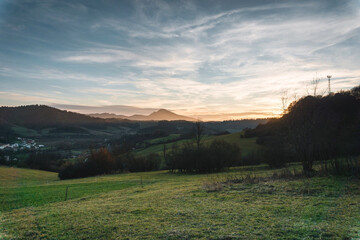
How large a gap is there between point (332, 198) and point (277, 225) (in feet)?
17.7

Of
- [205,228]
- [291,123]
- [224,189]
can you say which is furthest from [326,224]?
[291,123]

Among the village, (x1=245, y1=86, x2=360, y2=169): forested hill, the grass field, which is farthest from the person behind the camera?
Answer: the village

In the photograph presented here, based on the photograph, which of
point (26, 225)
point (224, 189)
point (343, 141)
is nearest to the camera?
point (26, 225)

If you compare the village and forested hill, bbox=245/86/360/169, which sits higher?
forested hill, bbox=245/86/360/169

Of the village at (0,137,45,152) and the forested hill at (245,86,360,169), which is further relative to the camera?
the village at (0,137,45,152)

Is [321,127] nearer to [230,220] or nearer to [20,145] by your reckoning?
[230,220]

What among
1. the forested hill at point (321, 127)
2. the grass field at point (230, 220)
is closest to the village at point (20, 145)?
the forested hill at point (321, 127)

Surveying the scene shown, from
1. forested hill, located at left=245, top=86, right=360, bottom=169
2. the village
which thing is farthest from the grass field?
the village

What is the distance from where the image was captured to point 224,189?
16297 mm

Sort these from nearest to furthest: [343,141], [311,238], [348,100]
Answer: [311,238]
[343,141]
[348,100]

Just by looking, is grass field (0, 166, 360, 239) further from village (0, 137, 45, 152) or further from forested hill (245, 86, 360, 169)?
village (0, 137, 45, 152)

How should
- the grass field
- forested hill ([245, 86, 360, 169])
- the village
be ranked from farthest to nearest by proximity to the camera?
the village
forested hill ([245, 86, 360, 169])
the grass field

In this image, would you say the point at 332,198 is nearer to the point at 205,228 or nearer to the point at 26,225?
the point at 205,228

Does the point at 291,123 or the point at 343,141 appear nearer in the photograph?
the point at 291,123
